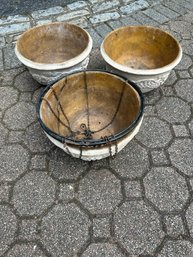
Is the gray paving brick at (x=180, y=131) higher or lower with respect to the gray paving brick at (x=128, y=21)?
lower

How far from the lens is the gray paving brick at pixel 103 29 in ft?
12.7

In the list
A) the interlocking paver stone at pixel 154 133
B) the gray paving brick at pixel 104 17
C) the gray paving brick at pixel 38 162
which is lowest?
the gray paving brick at pixel 38 162

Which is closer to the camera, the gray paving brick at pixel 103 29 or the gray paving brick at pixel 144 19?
the gray paving brick at pixel 103 29

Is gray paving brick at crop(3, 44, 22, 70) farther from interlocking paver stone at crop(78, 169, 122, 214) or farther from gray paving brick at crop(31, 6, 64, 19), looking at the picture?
interlocking paver stone at crop(78, 169, 122, 214)

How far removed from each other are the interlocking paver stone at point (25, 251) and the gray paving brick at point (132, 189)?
30.8 inches

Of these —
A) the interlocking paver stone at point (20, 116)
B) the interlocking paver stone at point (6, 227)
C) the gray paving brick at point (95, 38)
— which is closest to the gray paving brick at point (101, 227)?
the interlocking paver stone at point (6, 227)

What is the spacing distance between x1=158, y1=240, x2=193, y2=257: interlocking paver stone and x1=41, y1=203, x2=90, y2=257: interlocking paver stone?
1.84ft

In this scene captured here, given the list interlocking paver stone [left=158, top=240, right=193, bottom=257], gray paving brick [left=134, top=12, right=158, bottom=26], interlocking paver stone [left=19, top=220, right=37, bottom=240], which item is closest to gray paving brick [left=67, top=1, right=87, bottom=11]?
gray paving brick [left=134, top=12, right=158, bottom=26]

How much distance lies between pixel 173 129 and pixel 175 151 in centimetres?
27

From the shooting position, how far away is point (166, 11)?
4.25 meters

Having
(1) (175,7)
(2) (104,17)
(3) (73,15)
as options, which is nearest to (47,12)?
(3) (73,15)

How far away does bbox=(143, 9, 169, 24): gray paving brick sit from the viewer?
4098 mm

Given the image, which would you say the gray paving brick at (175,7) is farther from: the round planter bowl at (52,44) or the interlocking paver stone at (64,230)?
the interlocking paver stone at (64,230)

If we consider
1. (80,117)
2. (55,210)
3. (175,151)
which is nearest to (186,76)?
(175,151)
